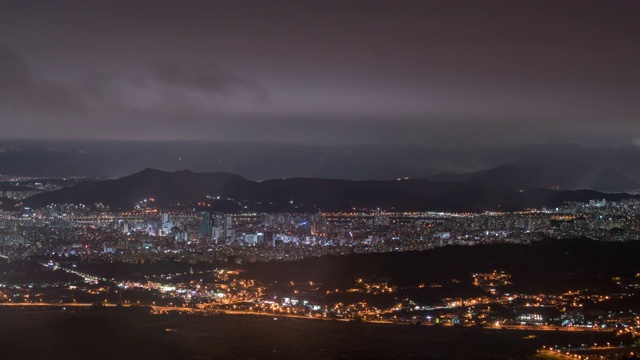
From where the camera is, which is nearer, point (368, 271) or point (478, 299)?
point (478, 299)

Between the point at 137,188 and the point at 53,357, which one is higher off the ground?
the point at 137,188

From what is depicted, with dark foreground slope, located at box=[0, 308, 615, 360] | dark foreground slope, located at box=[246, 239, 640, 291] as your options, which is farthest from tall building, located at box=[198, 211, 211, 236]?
dark foreground slope, located at box=[0, 308, 615, 360]

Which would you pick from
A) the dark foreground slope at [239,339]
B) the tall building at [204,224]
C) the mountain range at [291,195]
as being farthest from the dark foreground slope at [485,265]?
the mountain range at [291,195]

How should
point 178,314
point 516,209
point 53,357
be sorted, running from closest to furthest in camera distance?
point 53,357
point 178,314
point 516,209

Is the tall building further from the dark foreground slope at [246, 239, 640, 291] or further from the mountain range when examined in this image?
the dark foreground slope at [246, 239, 640, 291]

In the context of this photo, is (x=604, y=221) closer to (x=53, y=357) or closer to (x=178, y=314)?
(x=178, y=314)

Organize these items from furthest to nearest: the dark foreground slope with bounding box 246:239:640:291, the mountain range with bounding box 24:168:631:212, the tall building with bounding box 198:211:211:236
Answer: the mountain range with bounding box 24:168:631:212 < the tall building with bounding box 198:211:211:236 < the dark foreground slope with bounding box 246:239:640:291

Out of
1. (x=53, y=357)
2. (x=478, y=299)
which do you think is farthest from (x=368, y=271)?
(x=53, y=357)

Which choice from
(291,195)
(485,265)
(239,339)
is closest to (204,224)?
(291,195)

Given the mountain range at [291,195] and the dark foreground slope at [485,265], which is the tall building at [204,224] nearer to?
the mountain range at [291,195]
